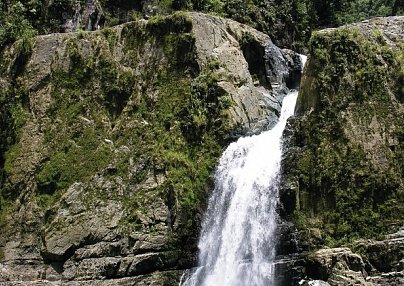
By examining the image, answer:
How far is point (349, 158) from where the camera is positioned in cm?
2016

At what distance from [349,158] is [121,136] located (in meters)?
9.97

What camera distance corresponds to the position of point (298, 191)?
20266mm

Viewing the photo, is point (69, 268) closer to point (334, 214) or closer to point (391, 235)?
point (334, 214)

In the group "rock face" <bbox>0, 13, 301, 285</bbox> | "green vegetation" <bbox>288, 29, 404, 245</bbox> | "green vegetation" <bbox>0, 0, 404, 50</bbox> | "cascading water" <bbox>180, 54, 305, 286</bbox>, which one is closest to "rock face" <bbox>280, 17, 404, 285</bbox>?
"green vegetation" <bbox>288, 29, 404, 245</bbox>

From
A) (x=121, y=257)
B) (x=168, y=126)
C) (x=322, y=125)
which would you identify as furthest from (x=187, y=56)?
(x=121, y=257)

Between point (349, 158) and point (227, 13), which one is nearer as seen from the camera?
point (349, 158)

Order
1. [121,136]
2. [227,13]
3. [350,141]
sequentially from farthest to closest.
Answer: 1. [227,13]
2. [121,136]
3. [350,141]

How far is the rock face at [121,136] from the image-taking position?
2180 centimetres

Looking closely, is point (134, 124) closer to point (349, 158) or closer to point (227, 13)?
point (349, 158)

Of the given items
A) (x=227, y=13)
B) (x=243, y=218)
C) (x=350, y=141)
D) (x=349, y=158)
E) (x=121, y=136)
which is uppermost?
(x=227, y=13)

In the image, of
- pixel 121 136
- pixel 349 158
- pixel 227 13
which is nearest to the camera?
pixel 349 158

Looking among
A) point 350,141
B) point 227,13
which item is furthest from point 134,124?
point 227,13

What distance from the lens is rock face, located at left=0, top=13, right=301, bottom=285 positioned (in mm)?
21797

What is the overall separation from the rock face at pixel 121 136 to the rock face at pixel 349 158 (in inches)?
150
